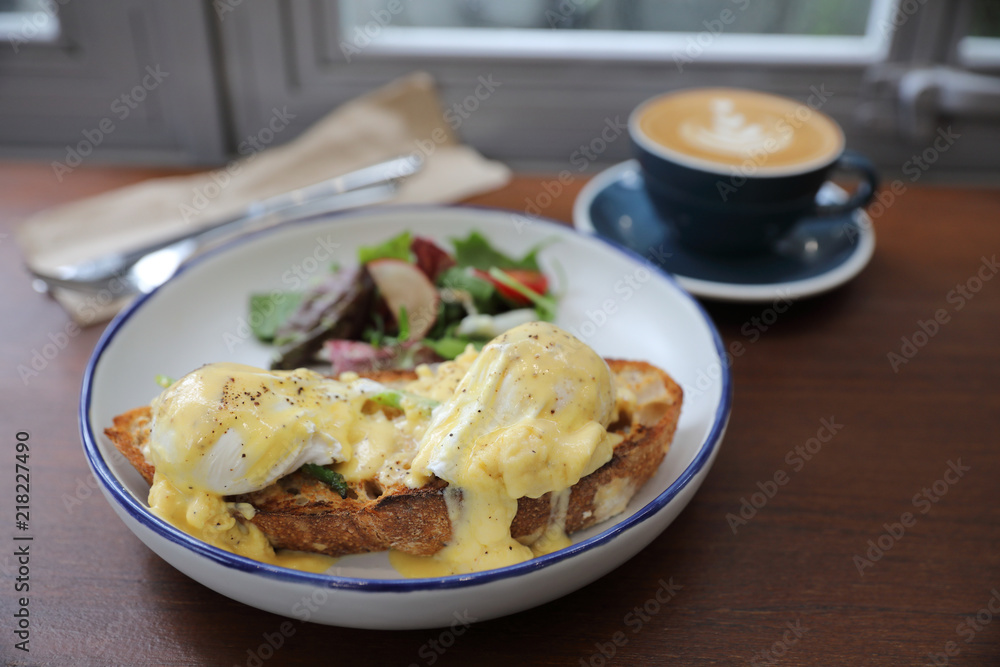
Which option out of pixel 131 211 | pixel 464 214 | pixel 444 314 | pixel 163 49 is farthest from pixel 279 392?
pixel 163 49

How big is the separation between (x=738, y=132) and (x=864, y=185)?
0.38 m

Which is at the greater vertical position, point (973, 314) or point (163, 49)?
point (163, 49)

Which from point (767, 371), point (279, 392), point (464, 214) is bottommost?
point (767, 371)

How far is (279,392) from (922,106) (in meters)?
2.64

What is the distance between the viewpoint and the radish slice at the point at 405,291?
1952 mm

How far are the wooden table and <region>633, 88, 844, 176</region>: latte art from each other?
0.42m

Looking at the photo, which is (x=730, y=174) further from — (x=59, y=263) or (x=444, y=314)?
(x=59, y=263)

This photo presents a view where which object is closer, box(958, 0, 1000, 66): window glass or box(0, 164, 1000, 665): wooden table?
box(0, 164, 1000, 665): wooden table

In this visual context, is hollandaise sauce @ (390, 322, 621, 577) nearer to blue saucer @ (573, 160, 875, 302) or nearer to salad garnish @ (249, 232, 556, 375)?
salad garnish @ (249, 232, 556, 375)

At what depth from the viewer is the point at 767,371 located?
5.99ft

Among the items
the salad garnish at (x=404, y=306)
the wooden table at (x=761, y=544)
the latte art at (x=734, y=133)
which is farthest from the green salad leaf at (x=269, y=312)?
the latte art at (x=734, y=133)

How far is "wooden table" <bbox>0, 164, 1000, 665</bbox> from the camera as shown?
1.18 meters

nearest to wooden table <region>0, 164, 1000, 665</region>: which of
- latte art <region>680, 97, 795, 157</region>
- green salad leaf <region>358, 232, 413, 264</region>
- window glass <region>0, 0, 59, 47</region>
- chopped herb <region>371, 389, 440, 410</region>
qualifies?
chopped herb <region>371, 389, 440, 410</region>

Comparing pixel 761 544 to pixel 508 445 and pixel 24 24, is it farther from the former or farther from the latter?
pixel 24 24
